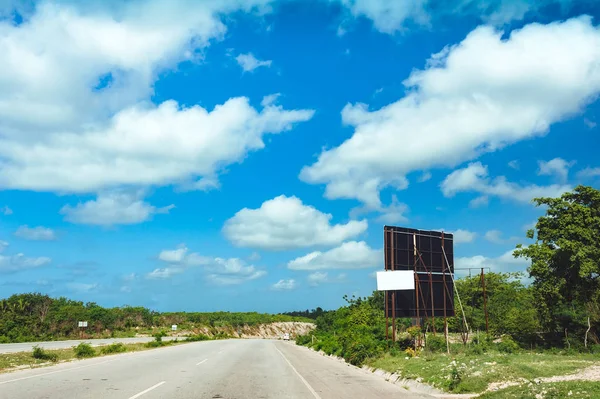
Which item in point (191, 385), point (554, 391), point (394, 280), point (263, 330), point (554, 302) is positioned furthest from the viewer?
point (263, 330)

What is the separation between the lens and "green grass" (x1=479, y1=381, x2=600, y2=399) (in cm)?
1071

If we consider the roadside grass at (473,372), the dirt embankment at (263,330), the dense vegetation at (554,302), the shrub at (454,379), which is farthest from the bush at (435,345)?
the dirt embankment at (263,330)

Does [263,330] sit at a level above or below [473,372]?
below

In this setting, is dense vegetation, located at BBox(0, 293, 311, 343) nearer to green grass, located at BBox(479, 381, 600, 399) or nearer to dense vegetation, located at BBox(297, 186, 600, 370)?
dense vegetation, located at BBox(297, 186, 600, 370)

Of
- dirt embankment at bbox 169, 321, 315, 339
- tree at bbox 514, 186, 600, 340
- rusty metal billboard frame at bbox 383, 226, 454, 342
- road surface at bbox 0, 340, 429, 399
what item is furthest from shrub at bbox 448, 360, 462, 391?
dirt embankment at bbox 169, 321, 315, 339

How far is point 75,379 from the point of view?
16250mm

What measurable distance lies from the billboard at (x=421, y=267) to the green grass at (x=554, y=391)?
17.1 m

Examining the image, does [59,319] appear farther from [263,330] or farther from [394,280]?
[263,330]

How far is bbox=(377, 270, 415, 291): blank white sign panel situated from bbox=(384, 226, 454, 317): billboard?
0.54 metres

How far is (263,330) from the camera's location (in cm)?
12594

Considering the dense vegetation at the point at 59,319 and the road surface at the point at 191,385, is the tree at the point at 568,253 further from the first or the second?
the dense vegetation at the point at 59,319

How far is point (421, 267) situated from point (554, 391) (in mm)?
20152

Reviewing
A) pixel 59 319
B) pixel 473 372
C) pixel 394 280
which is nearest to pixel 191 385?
pixel 473 372

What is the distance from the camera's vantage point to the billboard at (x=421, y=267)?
29.9 metres
